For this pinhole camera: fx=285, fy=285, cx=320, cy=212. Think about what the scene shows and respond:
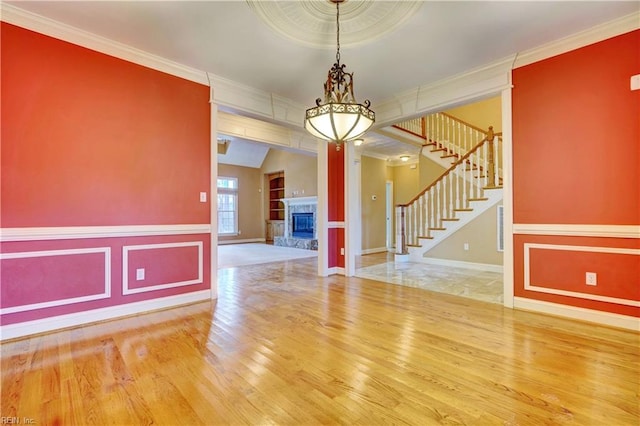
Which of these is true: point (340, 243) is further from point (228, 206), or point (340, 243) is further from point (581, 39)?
point (228, 206)

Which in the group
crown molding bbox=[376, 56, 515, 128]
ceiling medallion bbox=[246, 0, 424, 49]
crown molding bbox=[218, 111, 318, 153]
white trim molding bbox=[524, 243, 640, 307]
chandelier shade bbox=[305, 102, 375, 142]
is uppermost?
crown molding bbox=[218, 111, 318, 153]

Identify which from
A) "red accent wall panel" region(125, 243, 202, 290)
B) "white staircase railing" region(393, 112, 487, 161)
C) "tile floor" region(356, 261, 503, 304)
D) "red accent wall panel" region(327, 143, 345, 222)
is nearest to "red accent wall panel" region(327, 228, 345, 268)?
"red accent wall panel" region(327, 143, 345, 222)

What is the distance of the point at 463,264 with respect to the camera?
18.8 feet

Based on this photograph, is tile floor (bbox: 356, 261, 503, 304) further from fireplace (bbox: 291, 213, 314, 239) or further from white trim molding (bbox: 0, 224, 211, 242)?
fireplace (bbox: 291, 213, 314, 239)

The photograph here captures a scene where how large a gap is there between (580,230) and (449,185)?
127 inches

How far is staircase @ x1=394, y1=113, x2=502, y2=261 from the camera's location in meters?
5.52

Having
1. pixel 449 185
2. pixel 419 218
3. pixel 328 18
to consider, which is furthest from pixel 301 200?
pixel 328 18

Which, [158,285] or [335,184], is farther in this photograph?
[335,184]

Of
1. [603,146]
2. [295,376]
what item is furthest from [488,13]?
[295,376]

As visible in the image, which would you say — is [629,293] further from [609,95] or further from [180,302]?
[180,302]

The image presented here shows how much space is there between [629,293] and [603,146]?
1.40 metres

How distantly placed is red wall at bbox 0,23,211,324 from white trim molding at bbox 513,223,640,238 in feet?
12.5

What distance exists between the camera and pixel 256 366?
200 cm

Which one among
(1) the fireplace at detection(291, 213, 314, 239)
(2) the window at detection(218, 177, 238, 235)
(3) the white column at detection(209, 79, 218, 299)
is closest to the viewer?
(3) the white column at detection(209, 79, 218, 299)
